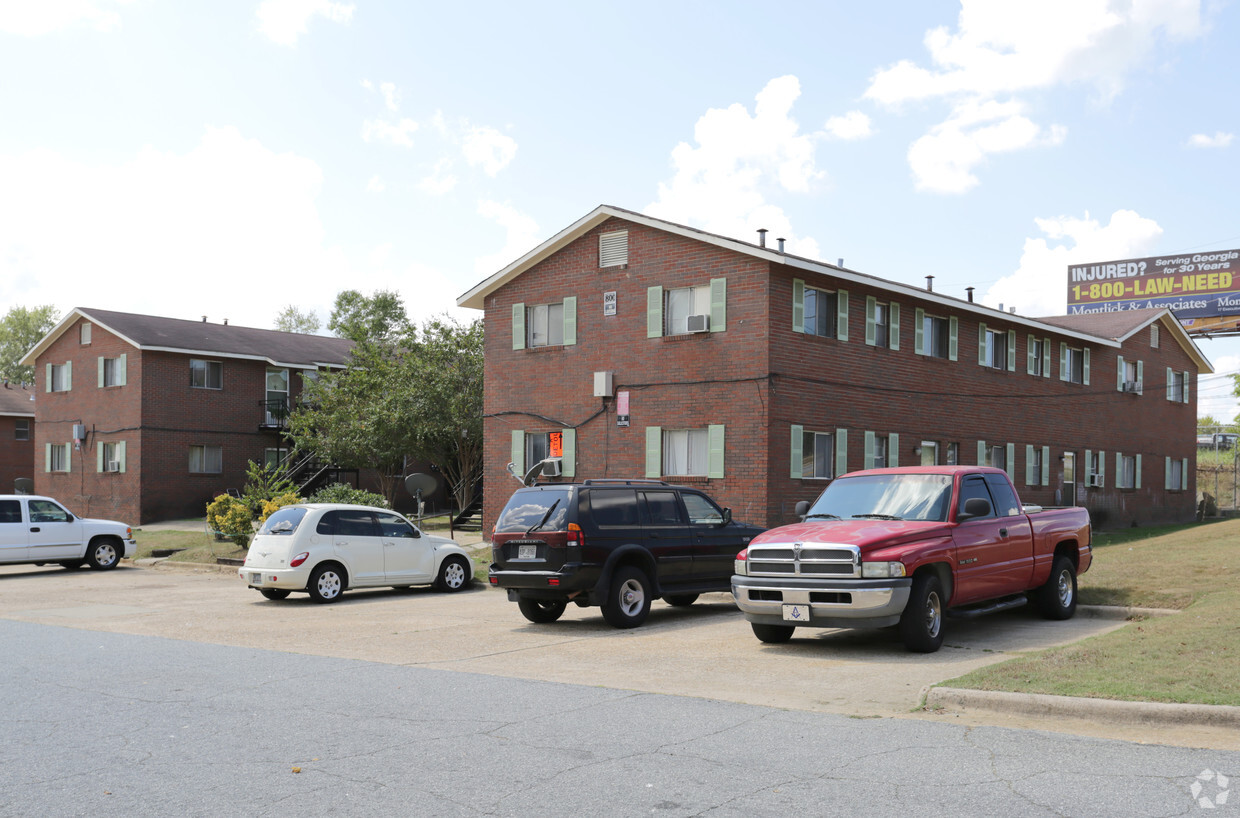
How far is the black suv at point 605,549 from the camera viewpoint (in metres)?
13.9

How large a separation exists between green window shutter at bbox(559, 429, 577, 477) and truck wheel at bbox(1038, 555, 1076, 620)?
13.7m

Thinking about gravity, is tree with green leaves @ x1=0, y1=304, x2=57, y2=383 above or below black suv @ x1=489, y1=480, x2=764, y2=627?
above

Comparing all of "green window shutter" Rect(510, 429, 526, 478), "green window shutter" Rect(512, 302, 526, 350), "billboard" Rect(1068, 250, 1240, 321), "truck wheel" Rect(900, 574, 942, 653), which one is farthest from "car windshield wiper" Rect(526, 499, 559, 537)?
"billboard" Rect(1068, 250, 1240, 321)

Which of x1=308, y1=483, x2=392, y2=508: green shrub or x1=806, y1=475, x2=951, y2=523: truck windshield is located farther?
x1=308, y1=483, x2=392, y2=508: green shrub

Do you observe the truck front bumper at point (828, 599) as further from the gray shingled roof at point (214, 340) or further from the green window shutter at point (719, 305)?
the gray shingled roof at point (214, 340)

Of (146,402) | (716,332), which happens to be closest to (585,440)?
(716,332)

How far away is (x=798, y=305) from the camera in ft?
77.4

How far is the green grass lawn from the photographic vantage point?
8.39 metres

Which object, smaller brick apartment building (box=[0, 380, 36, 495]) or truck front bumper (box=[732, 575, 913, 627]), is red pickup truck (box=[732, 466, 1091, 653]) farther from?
smaller brick apartment building (box=[0, 380, 36, 495])

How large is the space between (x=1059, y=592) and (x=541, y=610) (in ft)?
21.9

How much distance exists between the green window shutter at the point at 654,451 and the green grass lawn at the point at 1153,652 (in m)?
9.82

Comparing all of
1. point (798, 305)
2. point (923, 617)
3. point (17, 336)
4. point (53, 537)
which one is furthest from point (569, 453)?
point (17, 336)

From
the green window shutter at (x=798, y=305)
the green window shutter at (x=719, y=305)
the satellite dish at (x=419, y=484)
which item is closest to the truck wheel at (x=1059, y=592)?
the green window shutter at (x=798, y=305)

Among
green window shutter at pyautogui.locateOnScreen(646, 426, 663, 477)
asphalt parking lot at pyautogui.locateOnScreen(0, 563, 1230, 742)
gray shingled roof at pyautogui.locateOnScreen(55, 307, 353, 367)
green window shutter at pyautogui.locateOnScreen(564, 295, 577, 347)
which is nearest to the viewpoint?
asphalt parking lot at pyautogui.locateOnScreen(0, 563, 1230, 742)
